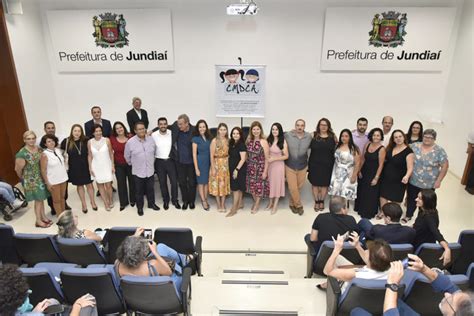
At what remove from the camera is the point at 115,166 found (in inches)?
219

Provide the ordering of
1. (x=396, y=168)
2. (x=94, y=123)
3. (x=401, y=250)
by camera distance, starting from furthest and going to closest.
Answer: (x=94, y=123)
(x=396, y=168)
(x=401, y=250)

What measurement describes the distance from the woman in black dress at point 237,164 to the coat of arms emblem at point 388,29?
13.5 ft

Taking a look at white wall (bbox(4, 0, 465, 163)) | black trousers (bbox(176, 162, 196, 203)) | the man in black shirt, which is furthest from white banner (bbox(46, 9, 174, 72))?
the man in black shirt

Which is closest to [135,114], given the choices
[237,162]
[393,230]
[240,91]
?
[240,91]

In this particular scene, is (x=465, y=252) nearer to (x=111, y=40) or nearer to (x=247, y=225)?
(x=247, y=225)

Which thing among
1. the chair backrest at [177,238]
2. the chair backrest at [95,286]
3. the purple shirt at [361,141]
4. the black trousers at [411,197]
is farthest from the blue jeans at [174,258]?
the black trousers at [411,197]

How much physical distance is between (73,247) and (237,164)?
263 centimetres

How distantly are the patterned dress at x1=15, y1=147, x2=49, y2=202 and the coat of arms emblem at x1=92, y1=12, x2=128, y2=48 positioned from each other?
3457mm

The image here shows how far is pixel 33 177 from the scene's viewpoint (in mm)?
5039

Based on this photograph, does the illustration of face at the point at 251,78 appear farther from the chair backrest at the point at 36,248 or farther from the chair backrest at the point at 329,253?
the chair backrest at the point at 36,248

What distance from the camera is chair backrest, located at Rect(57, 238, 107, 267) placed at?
3.41m

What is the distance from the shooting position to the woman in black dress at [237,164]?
17.1ft

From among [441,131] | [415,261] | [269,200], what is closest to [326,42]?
[441,131]

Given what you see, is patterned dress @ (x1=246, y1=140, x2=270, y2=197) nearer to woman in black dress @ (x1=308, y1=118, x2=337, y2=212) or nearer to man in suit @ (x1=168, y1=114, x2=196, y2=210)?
woman in black dress @ (x1=308, y1=118, x2=337, y2=212)
